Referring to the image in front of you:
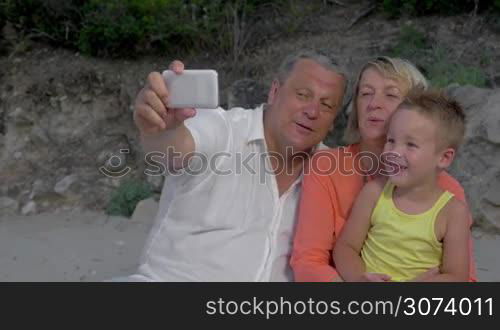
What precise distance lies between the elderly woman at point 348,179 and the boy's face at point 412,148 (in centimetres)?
14

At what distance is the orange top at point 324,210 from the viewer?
246cm

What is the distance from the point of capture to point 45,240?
513 cm

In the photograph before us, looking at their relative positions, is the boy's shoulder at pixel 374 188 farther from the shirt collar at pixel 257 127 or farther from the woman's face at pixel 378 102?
the shirt collar at pixel 257 127

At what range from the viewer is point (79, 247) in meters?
4.97

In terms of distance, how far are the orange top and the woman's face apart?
185 millimetres

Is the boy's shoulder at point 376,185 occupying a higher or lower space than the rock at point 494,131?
higher

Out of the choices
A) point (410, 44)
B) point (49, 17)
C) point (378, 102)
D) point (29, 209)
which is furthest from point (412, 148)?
point (49, 17)

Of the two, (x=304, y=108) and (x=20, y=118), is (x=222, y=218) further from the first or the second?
(x=20, y=118)

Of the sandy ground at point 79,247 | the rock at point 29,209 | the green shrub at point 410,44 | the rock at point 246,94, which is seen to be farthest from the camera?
the green shrub at point 410,44

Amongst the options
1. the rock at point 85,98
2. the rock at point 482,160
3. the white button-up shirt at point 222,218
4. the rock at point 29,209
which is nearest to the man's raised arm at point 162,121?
the white button-up shirt at point 222,218

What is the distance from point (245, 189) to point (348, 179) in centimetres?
41

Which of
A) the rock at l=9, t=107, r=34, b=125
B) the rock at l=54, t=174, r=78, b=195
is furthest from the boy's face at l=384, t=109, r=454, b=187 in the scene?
the rock at l=9, t=107, r=34, b=125

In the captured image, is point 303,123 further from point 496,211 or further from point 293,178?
point 496,211

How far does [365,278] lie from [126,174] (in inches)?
151
